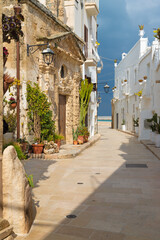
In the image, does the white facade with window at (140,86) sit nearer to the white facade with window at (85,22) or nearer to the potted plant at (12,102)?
the white facade with window at (85,22)

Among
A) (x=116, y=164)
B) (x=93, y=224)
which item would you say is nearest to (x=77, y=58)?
(x=116, y=164)

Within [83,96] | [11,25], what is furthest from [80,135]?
[11,25]

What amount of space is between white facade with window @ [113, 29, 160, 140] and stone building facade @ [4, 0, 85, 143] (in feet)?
13.6

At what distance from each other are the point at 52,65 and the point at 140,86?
12.2m

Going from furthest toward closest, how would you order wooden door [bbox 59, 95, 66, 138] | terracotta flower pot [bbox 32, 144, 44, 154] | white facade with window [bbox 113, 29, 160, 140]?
white facade with window [bbox 113, 29, 160, 140], wooden door [bbox 59, 95, 66, 138], terracotta flower pot [bbox 32, 144, 44, 154]

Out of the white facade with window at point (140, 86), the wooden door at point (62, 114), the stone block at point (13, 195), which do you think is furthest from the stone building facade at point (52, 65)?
the stone block at point (13, 195)

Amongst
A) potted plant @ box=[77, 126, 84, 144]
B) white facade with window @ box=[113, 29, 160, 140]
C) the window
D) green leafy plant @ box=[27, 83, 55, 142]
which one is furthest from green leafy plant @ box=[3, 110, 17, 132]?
white facade with window @ box=[113, 29, 160, 140]

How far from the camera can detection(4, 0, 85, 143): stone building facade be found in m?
9.12

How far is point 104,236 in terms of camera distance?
328 cm

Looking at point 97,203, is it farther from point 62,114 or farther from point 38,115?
point 62,114

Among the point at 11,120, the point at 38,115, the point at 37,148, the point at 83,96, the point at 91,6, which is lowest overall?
the point at 37,148

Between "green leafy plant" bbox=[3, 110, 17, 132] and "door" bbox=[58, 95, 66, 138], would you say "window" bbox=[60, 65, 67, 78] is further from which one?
"green leafy plant" bbox=[3, 110, 17, 132]

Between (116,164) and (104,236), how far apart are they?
16.8ft

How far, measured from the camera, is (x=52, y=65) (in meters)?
10.6
